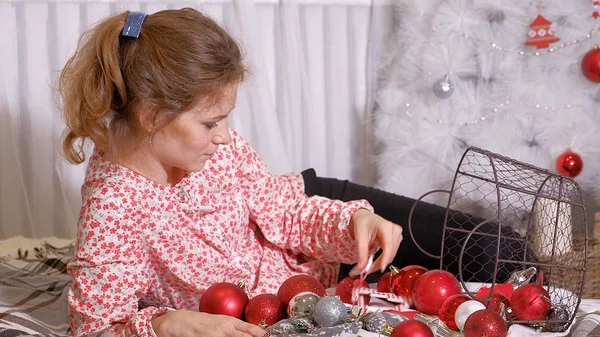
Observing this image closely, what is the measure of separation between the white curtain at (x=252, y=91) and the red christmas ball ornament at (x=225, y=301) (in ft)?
2.28

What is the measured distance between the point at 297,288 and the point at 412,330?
0.25m

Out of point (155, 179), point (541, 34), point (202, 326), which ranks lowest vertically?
point (202, 326)

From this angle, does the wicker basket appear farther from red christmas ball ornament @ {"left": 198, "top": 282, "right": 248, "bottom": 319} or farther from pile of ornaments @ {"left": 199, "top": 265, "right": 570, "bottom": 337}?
red christmas ball ornament @ {"left": 198, "top": 282, "right": 248, "bottom": 319}

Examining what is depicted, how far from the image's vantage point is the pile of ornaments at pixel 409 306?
1.18 meters

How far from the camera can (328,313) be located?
3.86 feet

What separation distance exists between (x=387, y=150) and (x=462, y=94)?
23 cm

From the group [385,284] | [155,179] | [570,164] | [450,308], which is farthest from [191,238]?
[570,164]

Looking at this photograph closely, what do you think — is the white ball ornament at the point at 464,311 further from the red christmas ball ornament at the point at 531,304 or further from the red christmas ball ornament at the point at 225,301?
the red christmas ball ornament at the point at 225,301

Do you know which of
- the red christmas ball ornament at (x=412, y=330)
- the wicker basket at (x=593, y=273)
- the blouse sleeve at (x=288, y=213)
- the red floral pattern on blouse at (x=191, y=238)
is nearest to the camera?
the red christmas ball ornament at (x=412, y=330)

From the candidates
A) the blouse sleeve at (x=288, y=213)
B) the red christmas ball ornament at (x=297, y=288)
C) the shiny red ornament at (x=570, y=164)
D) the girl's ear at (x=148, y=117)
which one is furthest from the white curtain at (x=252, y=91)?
the red christmas ball ornament at (x=297, y=288)

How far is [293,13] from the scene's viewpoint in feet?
6.88

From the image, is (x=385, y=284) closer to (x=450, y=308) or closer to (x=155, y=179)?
(x=450, y=308)

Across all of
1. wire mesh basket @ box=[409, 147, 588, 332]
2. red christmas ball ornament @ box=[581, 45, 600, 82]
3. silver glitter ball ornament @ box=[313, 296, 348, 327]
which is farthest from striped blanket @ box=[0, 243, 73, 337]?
red christmas ball ornament @ box=[581, 45, 600, 82]

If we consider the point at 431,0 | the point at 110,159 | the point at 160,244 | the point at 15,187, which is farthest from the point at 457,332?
the point at 15,187
